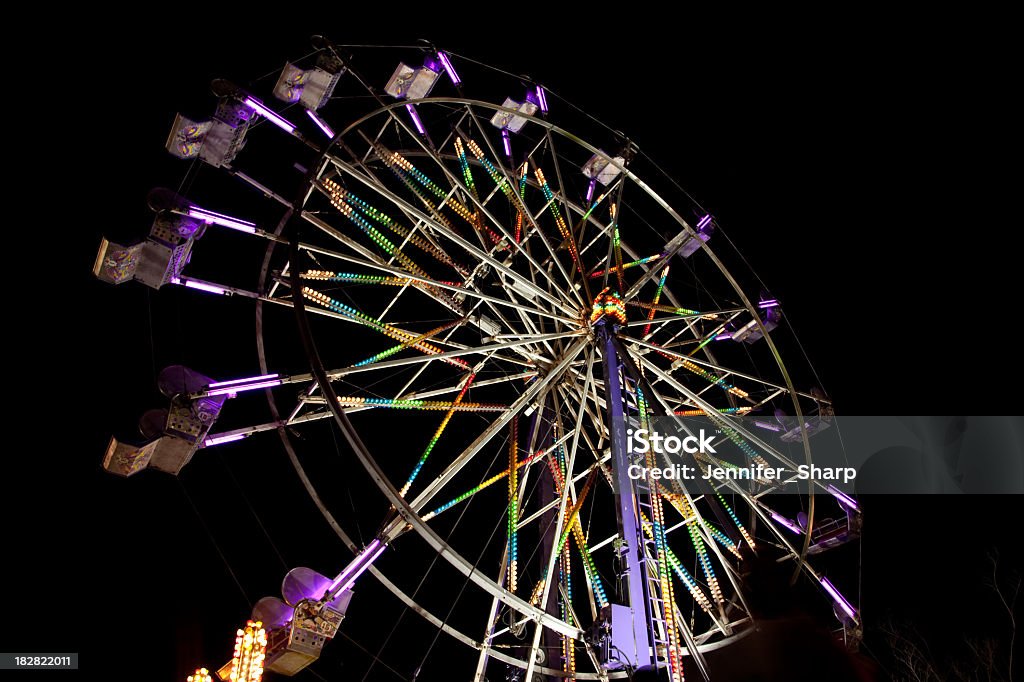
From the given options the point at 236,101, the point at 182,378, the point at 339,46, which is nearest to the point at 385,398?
the point at 182,378

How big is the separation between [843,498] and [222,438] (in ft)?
33.8

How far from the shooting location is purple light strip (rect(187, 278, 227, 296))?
11.1 meters

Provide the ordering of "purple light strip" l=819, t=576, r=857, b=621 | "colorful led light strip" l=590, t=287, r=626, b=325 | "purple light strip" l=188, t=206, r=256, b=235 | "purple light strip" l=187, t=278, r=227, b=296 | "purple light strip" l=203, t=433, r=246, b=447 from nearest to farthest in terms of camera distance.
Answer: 1. "purple light strip" l=203, t=433, r=246, b=447
2. "purple light strip" l=188, t=206, r=256, b=235
3. "purple light strip" l=187, t=278, r=227, b=296
4. "colorful led light strip" l=590, t=287, r=626, b=325
5. "purple light strip" l=819, t=576, r=857, b=621

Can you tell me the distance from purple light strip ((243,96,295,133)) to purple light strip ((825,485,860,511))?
10693 millimetres

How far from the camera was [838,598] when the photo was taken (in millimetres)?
12992

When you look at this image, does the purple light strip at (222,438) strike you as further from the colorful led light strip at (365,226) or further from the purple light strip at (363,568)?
the colorful led light strip at (365,226)

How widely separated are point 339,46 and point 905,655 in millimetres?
21285

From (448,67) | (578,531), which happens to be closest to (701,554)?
(578,531)

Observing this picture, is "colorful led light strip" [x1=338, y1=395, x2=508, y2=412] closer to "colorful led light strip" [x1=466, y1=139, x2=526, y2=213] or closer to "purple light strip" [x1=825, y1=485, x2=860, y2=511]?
"colorful led light strip" [x1=466, y1=139, x2=526, y2=213]

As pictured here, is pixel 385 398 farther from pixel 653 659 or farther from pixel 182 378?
pixel 653 659

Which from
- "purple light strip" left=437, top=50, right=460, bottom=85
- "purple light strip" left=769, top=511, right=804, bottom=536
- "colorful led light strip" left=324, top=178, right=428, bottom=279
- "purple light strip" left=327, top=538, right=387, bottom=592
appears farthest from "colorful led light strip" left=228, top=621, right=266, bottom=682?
"purple light strip" left=437, top=50, right=460, bottom=85

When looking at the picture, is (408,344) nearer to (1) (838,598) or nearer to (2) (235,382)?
(2) (235,382)

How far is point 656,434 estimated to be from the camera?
1182cm

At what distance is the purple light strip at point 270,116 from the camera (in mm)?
11398
